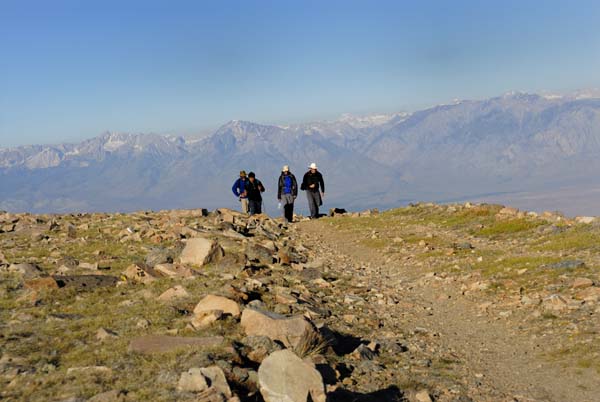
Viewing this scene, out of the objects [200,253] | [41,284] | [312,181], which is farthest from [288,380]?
[312,181]

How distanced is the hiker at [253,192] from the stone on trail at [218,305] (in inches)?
872

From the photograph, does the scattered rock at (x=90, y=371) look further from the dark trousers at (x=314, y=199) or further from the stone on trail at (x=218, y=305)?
the dark trousers at (x=314, y=199)

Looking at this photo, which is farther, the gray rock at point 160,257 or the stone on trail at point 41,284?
the gray rock at point 160,257

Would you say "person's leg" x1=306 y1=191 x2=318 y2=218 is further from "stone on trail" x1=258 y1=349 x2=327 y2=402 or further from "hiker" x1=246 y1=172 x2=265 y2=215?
"stone on trail" x1=258 y1=349 x2=327 y2=402

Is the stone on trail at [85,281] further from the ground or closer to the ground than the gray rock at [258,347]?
closer to the ground

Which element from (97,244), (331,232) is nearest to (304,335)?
(97,244)

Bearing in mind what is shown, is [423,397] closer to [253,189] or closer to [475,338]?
[475,338]

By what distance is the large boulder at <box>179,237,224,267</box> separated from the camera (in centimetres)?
1739

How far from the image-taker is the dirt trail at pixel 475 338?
995 cm

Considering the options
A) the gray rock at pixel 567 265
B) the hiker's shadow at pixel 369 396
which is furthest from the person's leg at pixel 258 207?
the hiker's shadow at pixel 369 396

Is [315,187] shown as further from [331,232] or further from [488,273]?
[488,273]

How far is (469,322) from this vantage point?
14258mm

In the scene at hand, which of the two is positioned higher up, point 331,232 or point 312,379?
point 312,379

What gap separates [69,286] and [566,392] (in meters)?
11.7
